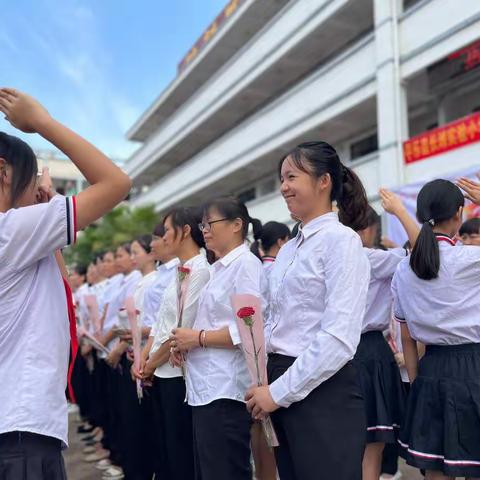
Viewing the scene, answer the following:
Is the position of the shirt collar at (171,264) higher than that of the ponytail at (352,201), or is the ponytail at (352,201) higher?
the ponytail at (352,201)

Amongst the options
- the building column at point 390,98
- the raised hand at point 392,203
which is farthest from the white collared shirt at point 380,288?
the building column at point 390,98

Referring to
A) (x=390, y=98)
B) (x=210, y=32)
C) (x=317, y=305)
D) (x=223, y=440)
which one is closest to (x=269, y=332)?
(x=317, y=305)

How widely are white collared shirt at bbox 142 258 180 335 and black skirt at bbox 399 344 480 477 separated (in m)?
1.76

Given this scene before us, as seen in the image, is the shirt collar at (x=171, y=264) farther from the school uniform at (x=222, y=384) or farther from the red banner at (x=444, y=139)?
the red banner at (x=444, y=139)

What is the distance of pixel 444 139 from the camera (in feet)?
30.3

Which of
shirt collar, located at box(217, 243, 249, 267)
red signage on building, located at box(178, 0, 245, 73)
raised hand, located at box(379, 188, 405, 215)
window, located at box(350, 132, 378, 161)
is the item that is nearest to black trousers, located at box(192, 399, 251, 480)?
shirt collar, located at box(217, 243, 249, 267)

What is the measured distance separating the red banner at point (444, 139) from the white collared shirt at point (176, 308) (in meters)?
7.10

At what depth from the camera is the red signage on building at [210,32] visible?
1864 centimetres

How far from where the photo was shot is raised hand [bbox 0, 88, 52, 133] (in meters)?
1.35

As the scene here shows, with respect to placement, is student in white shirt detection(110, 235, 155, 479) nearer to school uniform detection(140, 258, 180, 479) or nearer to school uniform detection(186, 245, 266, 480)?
school uniform detection(140, 258, 180, 479)

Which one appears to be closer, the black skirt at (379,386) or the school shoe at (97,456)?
the black skirt at (379,386)

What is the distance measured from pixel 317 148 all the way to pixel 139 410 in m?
2.47

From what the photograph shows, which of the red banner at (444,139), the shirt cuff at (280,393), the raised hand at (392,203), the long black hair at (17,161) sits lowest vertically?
the shirt cuff at (280,393)

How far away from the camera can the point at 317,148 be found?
191cm
